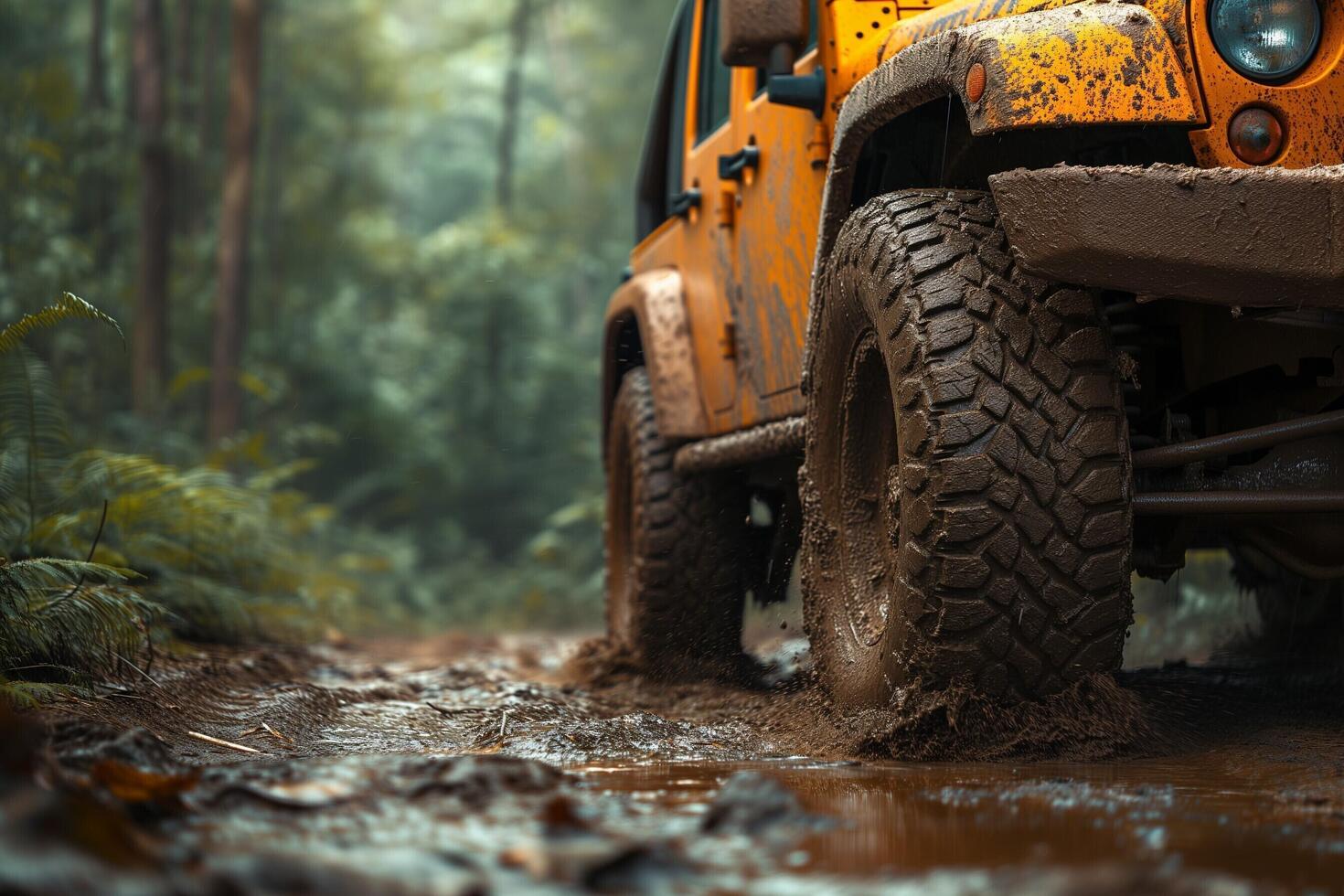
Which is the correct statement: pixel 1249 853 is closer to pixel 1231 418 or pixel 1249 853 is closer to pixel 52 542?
pixel 1231 418

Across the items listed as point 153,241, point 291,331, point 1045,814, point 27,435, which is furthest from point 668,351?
point 291,331

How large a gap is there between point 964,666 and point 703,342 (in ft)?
8.63

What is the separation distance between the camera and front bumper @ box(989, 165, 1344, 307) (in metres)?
2.66

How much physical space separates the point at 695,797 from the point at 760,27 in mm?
2242

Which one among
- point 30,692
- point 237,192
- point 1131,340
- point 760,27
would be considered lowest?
point 30,692

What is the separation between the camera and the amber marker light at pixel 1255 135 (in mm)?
2891

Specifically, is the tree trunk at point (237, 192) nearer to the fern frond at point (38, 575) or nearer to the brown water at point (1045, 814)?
the fern frond at point (38, 575)

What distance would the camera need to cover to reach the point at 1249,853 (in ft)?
6.40

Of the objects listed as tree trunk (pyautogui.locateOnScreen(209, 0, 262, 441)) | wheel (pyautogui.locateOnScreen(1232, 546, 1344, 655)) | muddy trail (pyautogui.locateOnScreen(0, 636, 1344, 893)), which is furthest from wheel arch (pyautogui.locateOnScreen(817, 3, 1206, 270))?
tree trunk (pyautogui.locateOnScreen(209, 0, 262, 441))

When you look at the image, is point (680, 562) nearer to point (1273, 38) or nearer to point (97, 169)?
point (1273, 38)

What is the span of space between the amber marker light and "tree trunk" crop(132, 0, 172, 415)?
11730 millimetres

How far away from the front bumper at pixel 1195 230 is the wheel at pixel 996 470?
0.20 m

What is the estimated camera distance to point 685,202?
5582mm

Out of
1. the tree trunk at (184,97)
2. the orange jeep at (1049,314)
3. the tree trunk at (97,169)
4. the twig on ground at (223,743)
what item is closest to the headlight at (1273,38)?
the orange jeep at (1049,314)
